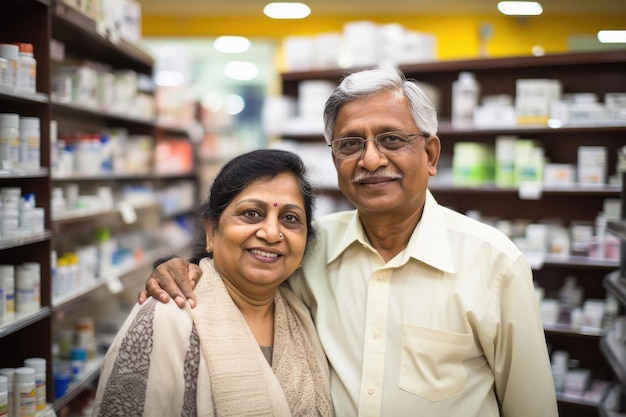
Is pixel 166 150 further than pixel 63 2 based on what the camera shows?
Yes

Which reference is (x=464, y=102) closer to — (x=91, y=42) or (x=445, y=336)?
(x=91, y=42)

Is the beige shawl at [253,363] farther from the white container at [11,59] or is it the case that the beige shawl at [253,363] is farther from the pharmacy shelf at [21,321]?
the white container at [11,59]

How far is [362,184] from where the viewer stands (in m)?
1.95

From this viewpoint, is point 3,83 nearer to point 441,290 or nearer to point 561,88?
point 441,290

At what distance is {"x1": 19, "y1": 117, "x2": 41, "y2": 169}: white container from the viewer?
3.00 meters

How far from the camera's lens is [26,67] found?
291 centimetres

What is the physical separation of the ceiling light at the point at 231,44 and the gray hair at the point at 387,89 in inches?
324

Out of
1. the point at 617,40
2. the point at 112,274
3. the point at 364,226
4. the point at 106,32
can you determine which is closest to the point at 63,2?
the point at 106,32

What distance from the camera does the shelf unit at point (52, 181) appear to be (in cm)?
308

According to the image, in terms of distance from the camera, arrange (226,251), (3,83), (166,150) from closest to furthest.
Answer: (226,251)
(3,83)
(166,150)

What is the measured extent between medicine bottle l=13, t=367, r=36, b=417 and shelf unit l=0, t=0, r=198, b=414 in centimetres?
22

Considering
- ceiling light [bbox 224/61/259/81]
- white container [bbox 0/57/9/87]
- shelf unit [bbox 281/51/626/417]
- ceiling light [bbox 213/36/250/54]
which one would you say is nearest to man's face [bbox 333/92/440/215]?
white container [bbox 0/57/9/87]

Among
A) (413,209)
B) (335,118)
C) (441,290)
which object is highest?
(335,118)

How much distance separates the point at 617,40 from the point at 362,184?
4.36 m
